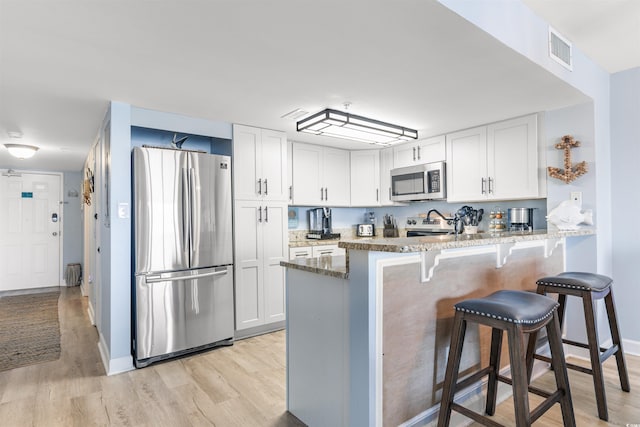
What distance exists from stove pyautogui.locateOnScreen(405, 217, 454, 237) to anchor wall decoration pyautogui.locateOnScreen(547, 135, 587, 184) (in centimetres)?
139

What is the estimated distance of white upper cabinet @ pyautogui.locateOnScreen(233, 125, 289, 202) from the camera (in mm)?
3480

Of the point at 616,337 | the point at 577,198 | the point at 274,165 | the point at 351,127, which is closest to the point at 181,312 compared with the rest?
the point at 274,165

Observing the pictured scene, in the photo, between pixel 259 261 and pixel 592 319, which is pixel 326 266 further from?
pixel 259 261

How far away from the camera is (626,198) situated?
2.91 meters

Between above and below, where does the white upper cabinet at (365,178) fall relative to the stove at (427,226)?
above

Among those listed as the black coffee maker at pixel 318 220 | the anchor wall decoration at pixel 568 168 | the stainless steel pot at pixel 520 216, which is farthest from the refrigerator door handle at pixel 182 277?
the anchor wall decoration at pixel 568 168

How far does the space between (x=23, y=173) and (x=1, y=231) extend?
1.05 metres

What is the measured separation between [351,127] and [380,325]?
1844mm

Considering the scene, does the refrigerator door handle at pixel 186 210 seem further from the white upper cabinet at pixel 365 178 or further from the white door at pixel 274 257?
the white upper cabinet at pixel 365 178

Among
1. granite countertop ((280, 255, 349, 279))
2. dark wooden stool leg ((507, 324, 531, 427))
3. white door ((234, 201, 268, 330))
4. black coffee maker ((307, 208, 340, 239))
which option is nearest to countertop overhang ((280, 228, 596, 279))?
granite countertop ((280, 255, 349, 279))

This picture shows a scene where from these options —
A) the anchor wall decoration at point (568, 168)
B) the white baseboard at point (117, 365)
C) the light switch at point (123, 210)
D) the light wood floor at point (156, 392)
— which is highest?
the anchor wall decoration at point (568, 168)

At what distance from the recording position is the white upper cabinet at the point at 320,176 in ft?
13.9

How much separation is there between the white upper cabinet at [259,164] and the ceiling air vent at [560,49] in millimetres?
2488

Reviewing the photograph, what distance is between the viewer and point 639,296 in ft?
9.40
